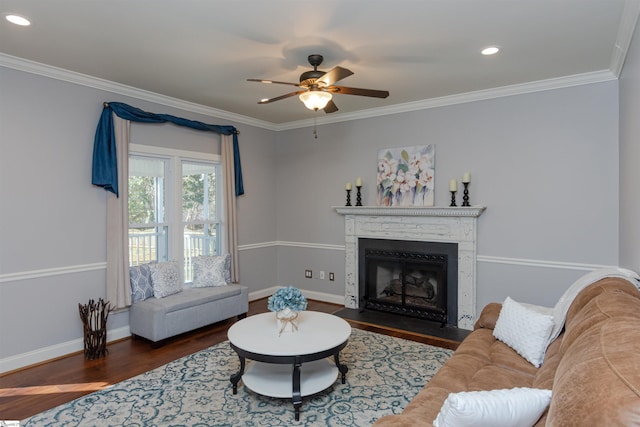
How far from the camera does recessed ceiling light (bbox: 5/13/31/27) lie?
2533 mm

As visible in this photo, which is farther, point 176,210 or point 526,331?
point 176,210

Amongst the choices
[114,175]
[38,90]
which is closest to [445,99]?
[114,175]

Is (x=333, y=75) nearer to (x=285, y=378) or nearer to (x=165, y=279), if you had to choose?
(x=285, y=378)

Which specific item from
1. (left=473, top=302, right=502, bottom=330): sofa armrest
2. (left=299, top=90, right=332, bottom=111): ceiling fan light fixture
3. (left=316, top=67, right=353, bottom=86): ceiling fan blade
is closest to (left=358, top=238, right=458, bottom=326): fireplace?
(left=473, top=302, right=502, bottom=330): sofa armrest

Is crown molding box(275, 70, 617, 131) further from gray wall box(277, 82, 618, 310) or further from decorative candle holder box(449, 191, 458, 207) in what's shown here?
decorative candle holder box(449, 191, 458, 207)

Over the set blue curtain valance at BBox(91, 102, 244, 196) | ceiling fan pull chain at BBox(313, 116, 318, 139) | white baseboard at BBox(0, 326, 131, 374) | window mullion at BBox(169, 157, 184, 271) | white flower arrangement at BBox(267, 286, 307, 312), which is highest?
ceiling fan pull chain at BBox(313, 116, 318, 139)

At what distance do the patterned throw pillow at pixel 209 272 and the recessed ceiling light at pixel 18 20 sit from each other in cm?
282

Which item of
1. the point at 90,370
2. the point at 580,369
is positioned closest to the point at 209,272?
the point at 90,370

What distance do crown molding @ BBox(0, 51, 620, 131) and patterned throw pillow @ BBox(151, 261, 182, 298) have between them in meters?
1.92

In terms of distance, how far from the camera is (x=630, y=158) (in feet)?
9.48

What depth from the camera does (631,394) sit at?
899 millimetres

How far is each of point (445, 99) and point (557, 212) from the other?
1.76 metres

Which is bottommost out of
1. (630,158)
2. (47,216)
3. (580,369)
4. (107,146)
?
(580,369)

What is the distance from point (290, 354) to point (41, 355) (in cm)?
256
